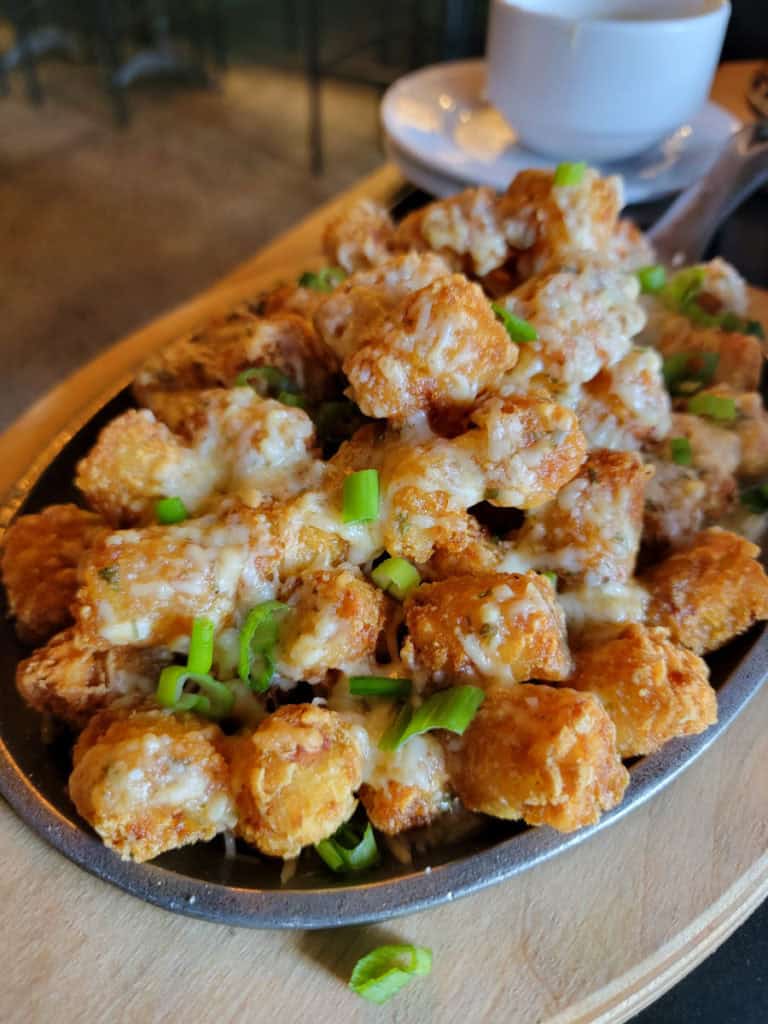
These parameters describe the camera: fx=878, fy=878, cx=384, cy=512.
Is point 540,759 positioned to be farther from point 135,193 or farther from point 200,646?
point 135,193

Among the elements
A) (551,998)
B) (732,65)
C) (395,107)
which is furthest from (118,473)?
(732,65)

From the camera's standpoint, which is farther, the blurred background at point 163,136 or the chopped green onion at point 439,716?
the blurred background at point 163,136

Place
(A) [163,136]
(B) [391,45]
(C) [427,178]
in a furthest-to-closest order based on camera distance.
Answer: (B) [391,45], (A) [163,136], (C) [427,178]

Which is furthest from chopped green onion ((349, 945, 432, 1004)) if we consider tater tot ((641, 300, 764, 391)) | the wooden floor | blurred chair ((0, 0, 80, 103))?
blurred chair ((0, 0, 80, 103))

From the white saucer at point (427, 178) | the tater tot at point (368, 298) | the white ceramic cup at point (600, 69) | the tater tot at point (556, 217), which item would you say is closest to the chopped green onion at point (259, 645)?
the tater tot at point (368, 298)

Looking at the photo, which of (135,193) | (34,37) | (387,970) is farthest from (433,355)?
(34,37)

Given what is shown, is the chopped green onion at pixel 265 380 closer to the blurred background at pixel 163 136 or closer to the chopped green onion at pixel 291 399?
the chopped green onion at pixel 291 399
